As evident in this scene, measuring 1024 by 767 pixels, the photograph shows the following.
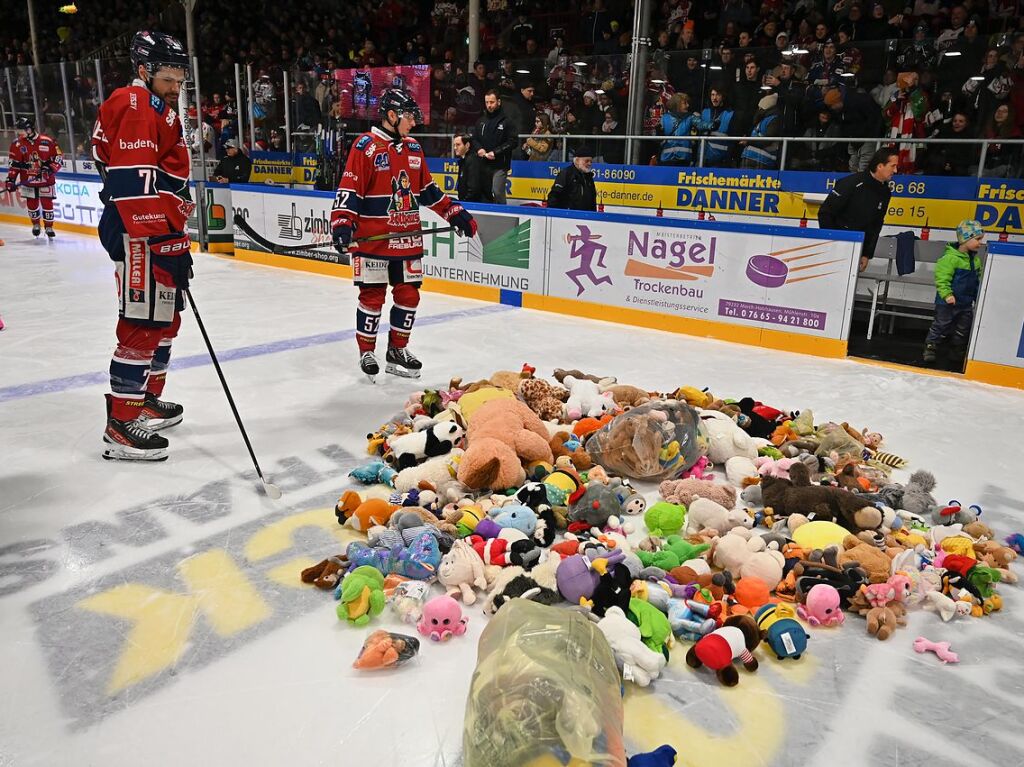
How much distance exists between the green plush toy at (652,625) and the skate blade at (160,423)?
2819 mm

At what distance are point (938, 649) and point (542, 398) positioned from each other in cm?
226

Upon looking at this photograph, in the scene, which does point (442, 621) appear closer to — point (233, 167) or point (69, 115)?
point (233, 167)

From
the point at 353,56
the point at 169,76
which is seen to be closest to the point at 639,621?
the point at 169,76

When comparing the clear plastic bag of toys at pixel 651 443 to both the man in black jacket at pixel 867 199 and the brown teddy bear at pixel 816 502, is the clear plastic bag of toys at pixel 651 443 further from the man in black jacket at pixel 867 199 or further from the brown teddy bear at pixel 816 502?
the man in black jacket at pixel 867 199

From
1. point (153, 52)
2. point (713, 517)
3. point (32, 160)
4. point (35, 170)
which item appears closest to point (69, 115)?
point (32, 160)

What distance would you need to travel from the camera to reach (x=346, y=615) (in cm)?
239

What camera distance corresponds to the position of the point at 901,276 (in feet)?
25.2

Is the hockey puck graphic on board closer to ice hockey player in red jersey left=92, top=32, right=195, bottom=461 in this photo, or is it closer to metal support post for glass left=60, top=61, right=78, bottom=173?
ice hockey player in red jersey left=92, top=32, right=195, bottom=461

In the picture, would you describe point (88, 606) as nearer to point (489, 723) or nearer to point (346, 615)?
point (346, 615)

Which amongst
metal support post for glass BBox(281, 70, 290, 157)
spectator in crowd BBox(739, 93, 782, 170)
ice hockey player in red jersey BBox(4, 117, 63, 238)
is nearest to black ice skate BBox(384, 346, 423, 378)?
spectator in crowd BBox(739, 93, 782, 170)

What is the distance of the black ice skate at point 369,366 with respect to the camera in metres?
5.20

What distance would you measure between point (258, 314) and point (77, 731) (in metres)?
5.67

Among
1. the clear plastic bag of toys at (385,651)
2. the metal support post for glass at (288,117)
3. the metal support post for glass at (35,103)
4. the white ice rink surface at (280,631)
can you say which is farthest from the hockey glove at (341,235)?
the metal support post for glass at (35,103)

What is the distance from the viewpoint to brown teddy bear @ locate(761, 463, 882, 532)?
9.50 ft
